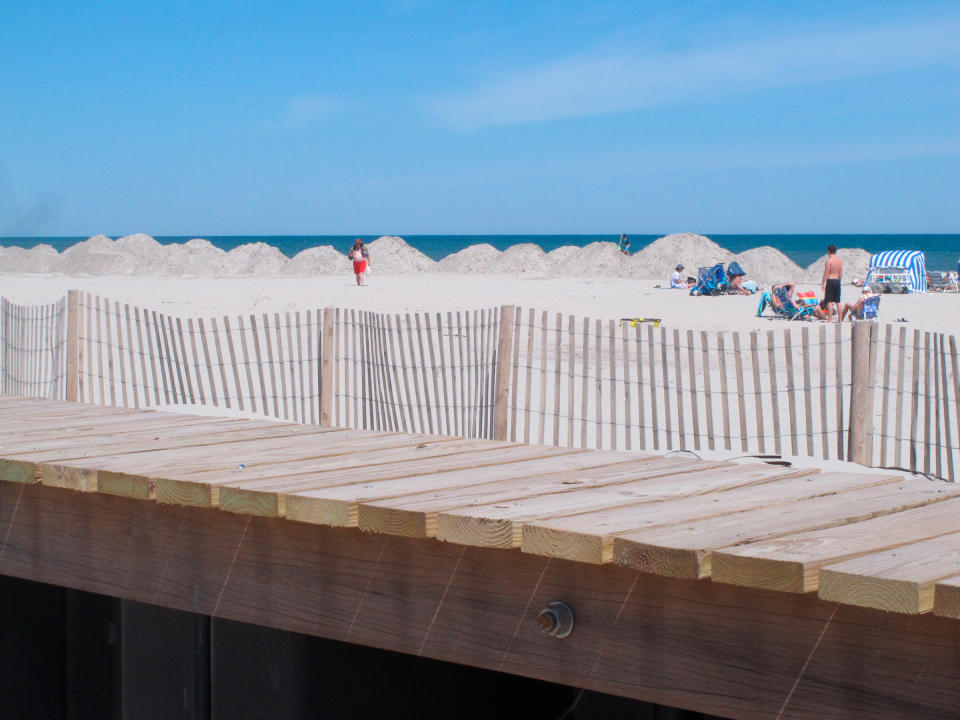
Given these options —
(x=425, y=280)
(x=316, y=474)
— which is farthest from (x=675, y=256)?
(x=316, y=474)

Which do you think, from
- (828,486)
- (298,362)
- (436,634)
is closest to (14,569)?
(436,634)

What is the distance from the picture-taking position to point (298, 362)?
792 centimetres

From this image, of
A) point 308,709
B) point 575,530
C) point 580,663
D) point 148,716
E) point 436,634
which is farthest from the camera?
point 148,716

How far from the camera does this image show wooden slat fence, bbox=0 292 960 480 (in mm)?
6141

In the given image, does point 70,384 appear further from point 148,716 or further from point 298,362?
point 148,716

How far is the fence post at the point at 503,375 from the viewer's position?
6.94 meters

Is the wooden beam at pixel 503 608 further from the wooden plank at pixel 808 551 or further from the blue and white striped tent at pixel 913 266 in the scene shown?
the blue and white striped tent at pixel 913 266

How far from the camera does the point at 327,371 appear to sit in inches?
306

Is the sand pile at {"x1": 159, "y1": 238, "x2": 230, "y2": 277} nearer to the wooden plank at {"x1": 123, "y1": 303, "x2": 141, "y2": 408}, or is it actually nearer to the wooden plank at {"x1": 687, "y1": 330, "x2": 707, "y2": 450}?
the wooden plank at {"x1": 123, "y1": 303, "x2": 141, "y2": 408}

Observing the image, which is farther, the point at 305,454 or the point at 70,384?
the point at 70,384

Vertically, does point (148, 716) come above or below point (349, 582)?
below

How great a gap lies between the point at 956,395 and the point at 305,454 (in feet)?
15.0

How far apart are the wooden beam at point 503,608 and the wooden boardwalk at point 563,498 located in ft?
0.37

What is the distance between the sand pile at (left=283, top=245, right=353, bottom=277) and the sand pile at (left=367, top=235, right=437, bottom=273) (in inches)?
61.8
